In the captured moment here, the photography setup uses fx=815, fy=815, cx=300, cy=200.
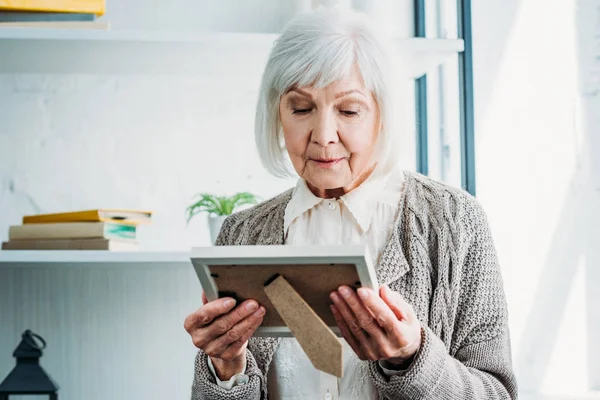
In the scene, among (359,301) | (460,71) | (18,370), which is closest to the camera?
(359,301)

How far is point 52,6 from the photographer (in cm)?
182

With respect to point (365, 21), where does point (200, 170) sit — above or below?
below

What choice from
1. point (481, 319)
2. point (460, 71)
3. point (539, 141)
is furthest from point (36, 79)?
point (481, 319)

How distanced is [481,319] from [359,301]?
0.30 meters

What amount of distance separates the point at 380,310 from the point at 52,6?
1.20 meters

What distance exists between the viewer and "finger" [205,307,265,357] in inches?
41.4

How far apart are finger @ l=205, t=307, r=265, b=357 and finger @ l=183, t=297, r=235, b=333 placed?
0.03 m

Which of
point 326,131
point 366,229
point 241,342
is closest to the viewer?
point 241,342

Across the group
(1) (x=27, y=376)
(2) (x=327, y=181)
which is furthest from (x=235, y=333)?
(1) (x=27, y=376)

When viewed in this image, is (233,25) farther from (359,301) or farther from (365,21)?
(359,301)

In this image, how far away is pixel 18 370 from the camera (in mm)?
1815

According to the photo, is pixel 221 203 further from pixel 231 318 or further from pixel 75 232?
pixel 231 318

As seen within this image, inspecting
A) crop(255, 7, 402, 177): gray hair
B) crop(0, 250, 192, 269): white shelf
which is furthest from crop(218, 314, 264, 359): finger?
crop(0, 250, 192, 269): white shelf

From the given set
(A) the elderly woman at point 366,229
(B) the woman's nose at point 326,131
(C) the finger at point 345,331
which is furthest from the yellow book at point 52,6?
(C) the finger at point 345,331
